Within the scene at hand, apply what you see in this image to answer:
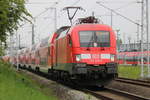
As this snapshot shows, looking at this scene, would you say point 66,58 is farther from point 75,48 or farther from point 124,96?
point 124,96

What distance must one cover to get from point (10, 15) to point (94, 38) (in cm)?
473

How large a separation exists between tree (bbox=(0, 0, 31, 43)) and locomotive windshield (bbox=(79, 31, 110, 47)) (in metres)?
3.56

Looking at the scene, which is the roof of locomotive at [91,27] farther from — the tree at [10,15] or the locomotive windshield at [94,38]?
the tree at [10,15]

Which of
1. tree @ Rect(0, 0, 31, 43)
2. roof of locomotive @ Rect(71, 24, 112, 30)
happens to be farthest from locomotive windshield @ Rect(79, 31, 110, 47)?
tree @ Rect(0, 0, 31, 43)

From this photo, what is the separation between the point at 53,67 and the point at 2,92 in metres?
11.5

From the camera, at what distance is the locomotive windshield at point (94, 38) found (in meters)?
17.7

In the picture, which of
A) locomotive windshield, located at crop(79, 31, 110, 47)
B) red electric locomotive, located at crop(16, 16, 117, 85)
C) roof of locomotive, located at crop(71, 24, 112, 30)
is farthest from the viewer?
roof of locomotive, located at crop(71, 24, 112, 30)

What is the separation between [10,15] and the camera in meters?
19.3

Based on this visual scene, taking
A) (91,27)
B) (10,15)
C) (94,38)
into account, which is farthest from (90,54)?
(10,15)

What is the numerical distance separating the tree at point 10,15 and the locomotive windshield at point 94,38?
3556 millimetres

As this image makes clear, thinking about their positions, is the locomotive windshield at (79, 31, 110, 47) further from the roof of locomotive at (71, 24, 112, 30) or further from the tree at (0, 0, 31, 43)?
the tree at (0, 0, 31, 43)

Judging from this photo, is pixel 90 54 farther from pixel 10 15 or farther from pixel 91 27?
pixel 10 15

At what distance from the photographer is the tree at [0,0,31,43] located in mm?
17953

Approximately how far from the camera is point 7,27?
63.9 ft
